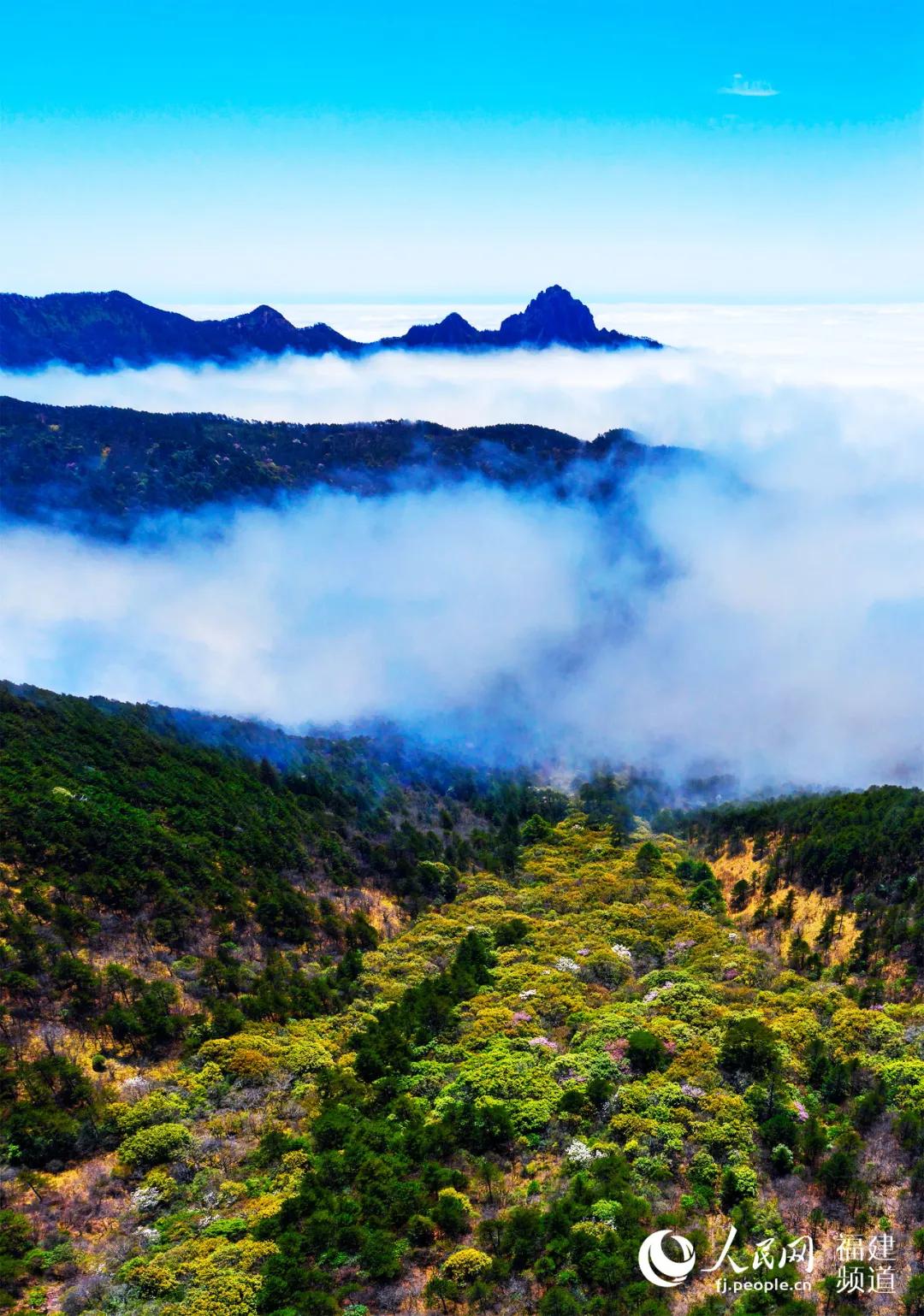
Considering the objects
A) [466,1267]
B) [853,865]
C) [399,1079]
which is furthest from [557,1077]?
[853,865]

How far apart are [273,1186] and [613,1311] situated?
2270cm

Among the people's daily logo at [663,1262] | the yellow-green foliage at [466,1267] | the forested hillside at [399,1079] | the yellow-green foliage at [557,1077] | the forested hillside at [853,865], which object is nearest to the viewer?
the people's daily logo at [663,1262]

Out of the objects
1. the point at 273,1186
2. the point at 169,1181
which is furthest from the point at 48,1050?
the point at 273,1186

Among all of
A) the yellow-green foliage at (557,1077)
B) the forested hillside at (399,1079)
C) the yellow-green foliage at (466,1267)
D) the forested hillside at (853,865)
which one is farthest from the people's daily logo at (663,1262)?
the forested hillside at (853,865)

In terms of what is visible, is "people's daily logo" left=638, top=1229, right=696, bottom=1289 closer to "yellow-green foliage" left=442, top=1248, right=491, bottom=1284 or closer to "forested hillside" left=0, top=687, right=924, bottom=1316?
"forested hillside" left=0, top=687, right=924, bottom=1316

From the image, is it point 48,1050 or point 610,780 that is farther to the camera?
point 610,780

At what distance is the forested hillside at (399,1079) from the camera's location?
46156 mm

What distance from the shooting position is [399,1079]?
66.7 meters

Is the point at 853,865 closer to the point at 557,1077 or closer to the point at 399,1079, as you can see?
the point at 557,1077

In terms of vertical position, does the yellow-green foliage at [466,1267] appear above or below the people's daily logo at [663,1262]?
below

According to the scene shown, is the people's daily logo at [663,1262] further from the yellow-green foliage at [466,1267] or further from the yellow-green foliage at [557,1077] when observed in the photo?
the yellow-green foliage at [466,1267]

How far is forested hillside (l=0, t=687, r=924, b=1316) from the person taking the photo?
46.2m

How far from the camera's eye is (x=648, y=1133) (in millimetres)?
56812

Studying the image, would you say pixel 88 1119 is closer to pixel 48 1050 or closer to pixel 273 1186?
pixel 48 1050
